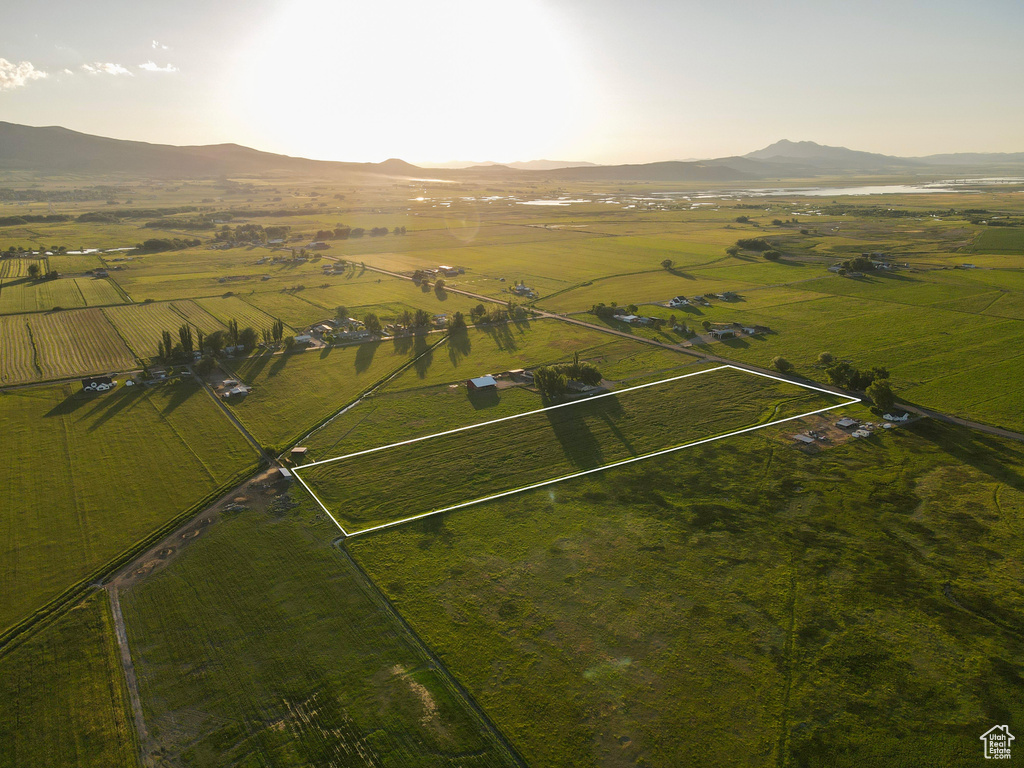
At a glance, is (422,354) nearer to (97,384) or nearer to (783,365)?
(97,384)

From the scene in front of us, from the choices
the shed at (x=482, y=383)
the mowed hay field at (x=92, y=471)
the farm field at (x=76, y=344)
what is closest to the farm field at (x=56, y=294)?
the farm field at (x=76, y=344)

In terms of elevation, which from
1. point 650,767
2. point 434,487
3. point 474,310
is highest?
point 474,310

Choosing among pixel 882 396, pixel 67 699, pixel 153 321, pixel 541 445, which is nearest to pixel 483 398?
pixel 541 445

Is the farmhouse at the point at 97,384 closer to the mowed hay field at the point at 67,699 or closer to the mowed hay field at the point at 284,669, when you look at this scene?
the mowed hay field at the point at 284,669

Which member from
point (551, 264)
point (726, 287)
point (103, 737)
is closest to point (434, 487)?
point (103, 737)

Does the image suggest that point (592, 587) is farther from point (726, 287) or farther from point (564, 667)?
point (726, 287)

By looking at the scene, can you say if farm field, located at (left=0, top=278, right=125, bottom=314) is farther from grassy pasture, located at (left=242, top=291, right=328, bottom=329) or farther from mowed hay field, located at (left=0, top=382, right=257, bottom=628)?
mowed hay field, located at (left=0, top=382, right=257, bottom=628)
